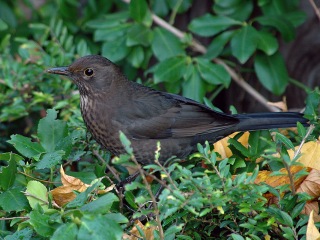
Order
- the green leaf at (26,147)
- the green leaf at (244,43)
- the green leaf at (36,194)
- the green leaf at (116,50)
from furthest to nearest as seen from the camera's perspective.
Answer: the green leaf at (116,50) < the green leaf at (244,43) < the green leaf at (26,147) < the green leaf at (36,194)

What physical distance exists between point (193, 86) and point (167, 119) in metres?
0.82

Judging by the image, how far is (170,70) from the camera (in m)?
4.91

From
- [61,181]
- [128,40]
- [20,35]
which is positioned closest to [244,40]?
[128,40]

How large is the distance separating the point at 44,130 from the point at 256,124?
1282mm

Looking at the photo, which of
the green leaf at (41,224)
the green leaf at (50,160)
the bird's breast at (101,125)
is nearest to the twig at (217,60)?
the bird's breast at (101,125)

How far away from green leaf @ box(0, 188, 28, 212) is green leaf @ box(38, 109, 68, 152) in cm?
41

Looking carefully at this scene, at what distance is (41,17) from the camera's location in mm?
6562

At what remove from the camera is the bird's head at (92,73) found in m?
4.25

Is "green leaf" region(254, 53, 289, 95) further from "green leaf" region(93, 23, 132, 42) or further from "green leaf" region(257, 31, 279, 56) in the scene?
"green leaf" region(93, 23, 132, 42)

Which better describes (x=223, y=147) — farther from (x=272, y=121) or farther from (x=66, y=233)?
(x=66, y=233)

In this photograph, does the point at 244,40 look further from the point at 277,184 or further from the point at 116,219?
the point at 116,219

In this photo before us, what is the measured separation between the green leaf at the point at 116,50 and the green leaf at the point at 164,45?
0.22 m

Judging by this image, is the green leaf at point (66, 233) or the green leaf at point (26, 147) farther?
the green leaf at point (26, 147)

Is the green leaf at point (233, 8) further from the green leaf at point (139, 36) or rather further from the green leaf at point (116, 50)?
the green leaf at point (116, 50)
